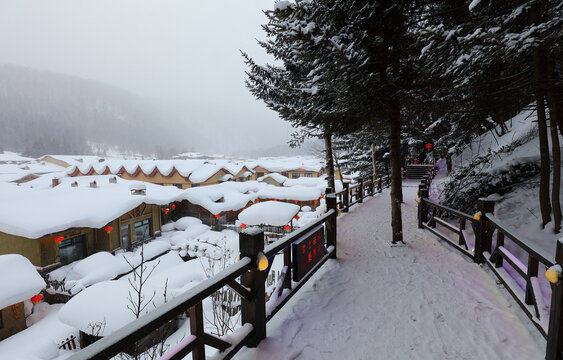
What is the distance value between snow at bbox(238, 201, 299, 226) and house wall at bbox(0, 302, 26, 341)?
9793mm

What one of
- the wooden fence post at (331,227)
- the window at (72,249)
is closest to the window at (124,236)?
the window at (72,249)

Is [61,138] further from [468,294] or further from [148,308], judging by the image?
[468,294]

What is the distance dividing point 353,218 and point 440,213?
10.2ft

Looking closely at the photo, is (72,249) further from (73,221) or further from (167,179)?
(167,179)

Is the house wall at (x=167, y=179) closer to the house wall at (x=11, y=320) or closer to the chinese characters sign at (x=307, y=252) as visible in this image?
the house wall at (x=11, y=320)

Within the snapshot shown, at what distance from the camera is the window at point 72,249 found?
53.0ft

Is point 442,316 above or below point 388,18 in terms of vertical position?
below

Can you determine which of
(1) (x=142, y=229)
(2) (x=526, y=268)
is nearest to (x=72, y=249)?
(1) (x=142, y=229)

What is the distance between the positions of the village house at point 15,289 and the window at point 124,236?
27.7 ft

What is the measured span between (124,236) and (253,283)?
20.8 m

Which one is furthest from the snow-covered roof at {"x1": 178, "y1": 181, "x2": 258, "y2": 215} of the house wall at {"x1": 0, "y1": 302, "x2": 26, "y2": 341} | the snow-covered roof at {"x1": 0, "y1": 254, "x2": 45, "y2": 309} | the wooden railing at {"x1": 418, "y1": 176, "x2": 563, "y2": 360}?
the wooden railing at {"x1": 418, "y1": 176, "x2": 563, "y2": 360}

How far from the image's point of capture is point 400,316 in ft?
12.6

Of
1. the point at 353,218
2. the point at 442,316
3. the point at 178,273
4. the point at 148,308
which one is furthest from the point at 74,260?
the point at 442,316

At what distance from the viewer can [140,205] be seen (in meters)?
21.3
